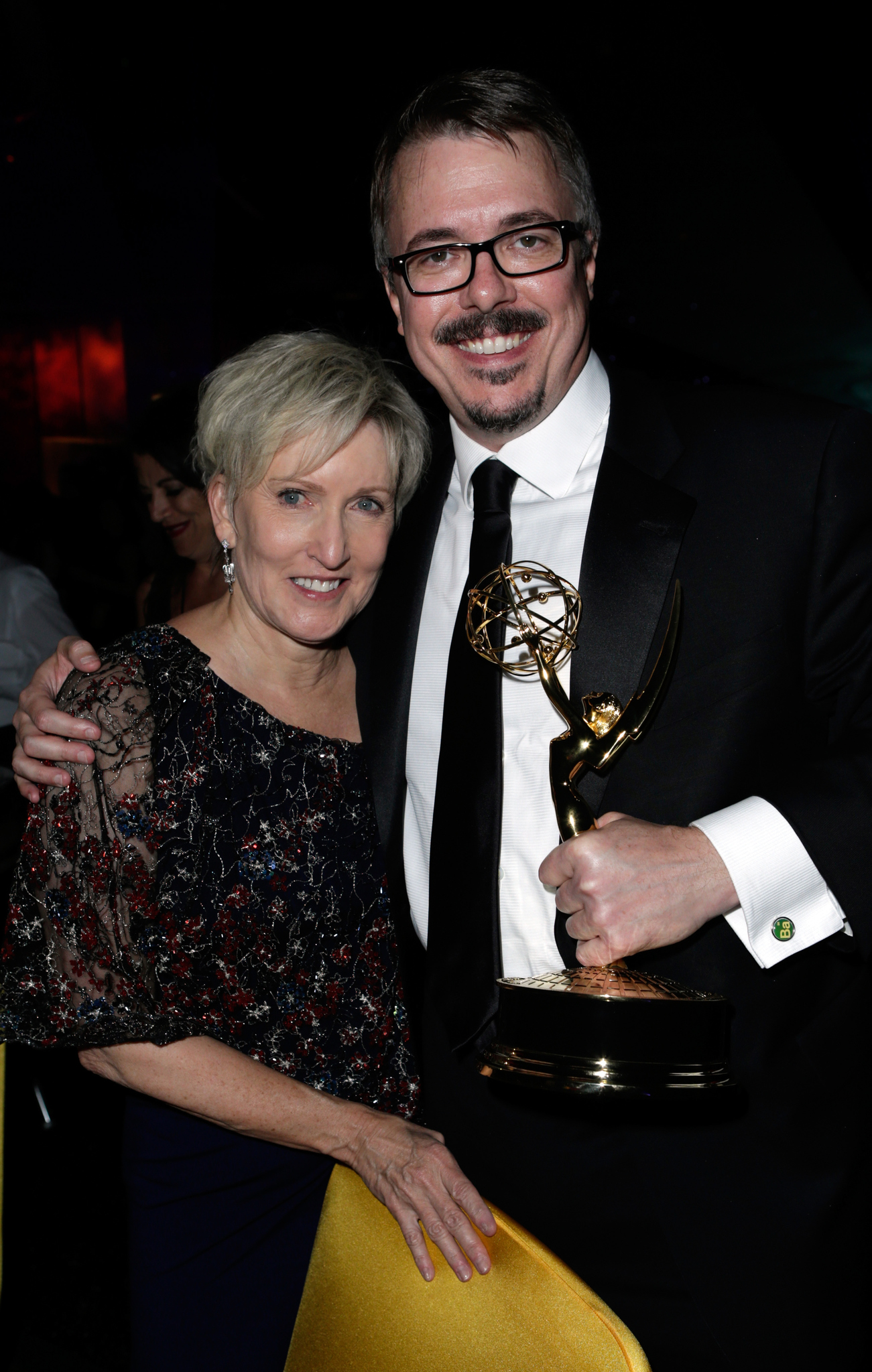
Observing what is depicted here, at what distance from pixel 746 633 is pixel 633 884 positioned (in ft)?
1.23

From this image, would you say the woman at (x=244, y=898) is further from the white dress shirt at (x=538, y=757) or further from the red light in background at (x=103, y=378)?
the red light in background at (x=103, y=378)

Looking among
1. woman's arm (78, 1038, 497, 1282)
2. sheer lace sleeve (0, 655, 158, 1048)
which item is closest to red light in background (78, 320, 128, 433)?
sheer lace sleeve (0, 655, 158, 1048)

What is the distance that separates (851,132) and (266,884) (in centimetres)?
321

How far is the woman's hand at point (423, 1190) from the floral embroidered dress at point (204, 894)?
0.17 metres

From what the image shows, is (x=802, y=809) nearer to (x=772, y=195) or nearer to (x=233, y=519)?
(x=233, y=519)

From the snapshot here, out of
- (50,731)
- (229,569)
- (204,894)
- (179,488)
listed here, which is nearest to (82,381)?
(179,488)

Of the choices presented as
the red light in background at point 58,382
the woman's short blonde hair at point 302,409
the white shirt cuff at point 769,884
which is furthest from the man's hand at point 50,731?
the red light in background at point 58,382

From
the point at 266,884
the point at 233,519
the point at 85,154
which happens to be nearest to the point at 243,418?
the point at 233,519

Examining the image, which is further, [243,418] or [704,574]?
[243,418]

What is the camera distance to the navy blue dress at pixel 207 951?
1.46 m

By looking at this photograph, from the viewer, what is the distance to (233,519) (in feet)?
5.64

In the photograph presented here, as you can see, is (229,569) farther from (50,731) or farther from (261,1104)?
(261,1104)

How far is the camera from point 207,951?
1.53 metres

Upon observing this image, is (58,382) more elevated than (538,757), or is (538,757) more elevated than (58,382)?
(58,382)
